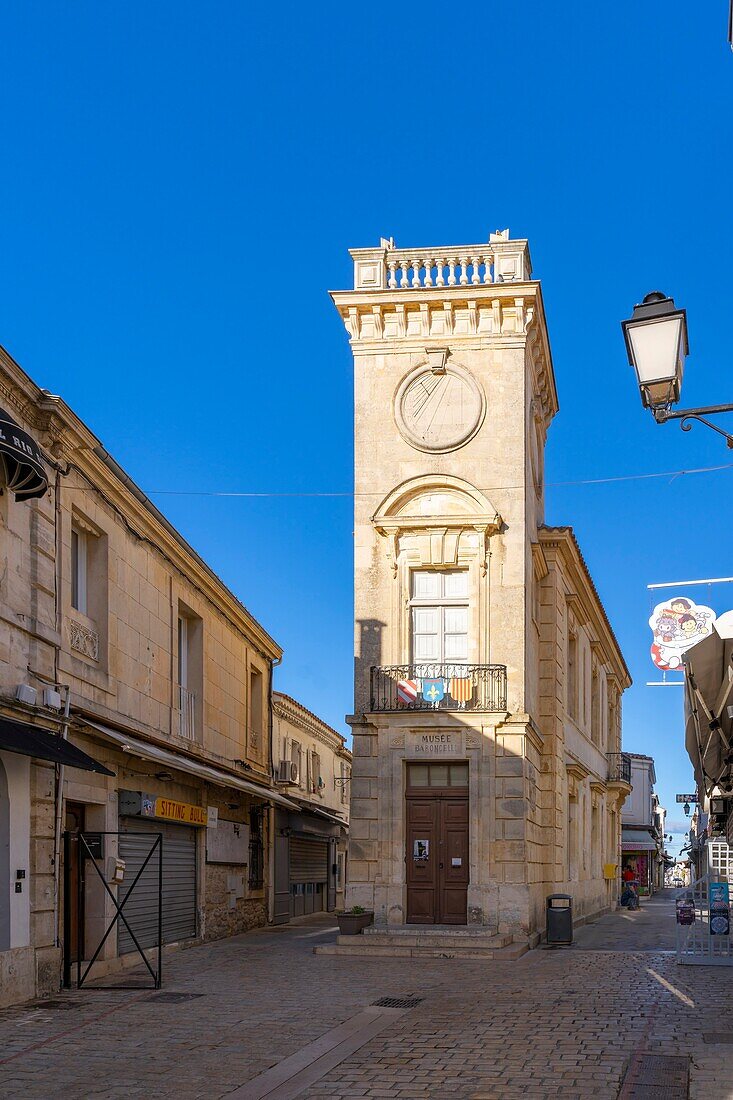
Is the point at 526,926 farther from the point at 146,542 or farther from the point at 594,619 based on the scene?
the point at 594,619

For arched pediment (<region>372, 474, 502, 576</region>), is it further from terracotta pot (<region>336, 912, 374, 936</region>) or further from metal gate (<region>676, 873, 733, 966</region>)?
metal gate (<region>676, 873, 733, 966</region>)

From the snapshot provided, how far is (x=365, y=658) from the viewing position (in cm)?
2239

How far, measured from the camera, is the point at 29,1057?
33.2 feet

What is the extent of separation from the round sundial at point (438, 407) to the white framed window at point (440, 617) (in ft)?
7.94

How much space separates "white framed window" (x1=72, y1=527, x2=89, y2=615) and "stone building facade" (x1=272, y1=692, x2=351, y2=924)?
13270 millimetres

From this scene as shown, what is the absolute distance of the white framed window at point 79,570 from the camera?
16.9 m

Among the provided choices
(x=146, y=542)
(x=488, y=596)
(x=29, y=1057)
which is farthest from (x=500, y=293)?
(x=29, y=1057)

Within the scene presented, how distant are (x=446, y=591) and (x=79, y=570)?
770 cm

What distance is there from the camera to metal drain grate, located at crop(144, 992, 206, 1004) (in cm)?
1359

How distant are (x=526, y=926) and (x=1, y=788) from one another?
11.0 meters

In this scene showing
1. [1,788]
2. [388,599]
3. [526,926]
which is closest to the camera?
[1,788]

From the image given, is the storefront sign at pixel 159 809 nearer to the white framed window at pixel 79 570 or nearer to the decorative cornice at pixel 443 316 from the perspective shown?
the white framed window at pixel 79 570

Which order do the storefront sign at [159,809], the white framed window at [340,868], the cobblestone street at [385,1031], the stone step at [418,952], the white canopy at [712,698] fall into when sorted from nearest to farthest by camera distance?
the cobblestone street at [385,1031] → the white canopy at [712,698] → the storefront sign at [159,809] → the stone step at [418,952] → the white framed window at [340,868]

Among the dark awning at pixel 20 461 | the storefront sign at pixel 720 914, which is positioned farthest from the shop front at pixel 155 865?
the storefront sign at pixel 720 914
